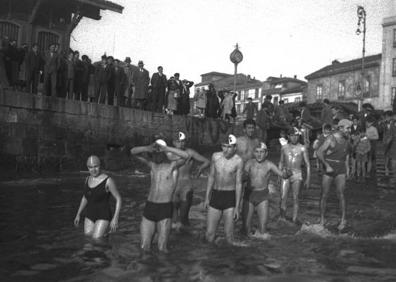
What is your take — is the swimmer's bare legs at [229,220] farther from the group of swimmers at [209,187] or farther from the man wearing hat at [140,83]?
the man wearing hat at [140,83]

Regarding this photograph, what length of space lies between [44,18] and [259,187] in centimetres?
1586

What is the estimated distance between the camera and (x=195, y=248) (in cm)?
797

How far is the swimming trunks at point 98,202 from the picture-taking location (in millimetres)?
7656

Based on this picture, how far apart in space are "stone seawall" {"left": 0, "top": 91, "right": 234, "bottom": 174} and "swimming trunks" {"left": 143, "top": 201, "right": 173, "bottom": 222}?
10.4 m

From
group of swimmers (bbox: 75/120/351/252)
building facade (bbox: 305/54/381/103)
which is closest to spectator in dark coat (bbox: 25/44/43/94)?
group of swimmers (bbox: 75/120/351/252)

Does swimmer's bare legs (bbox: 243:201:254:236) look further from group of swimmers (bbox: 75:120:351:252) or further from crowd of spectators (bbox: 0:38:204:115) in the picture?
crowd of spectators (bbox: 0:38:204:115)

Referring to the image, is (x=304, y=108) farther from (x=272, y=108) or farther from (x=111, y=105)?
(x=111, y=105)

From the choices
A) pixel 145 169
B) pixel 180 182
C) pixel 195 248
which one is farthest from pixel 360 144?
pixel 195 248

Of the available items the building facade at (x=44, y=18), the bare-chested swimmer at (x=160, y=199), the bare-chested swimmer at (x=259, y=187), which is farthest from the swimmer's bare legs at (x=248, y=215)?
the building facade at (x=44, y=18)

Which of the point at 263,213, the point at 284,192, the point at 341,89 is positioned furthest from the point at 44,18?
the point at 341,89

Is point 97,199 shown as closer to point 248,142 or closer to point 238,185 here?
point 238,185

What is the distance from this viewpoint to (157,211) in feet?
23.0

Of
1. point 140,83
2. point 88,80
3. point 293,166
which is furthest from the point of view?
point 140,83

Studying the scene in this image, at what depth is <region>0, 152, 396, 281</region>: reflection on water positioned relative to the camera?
6.47 metres
